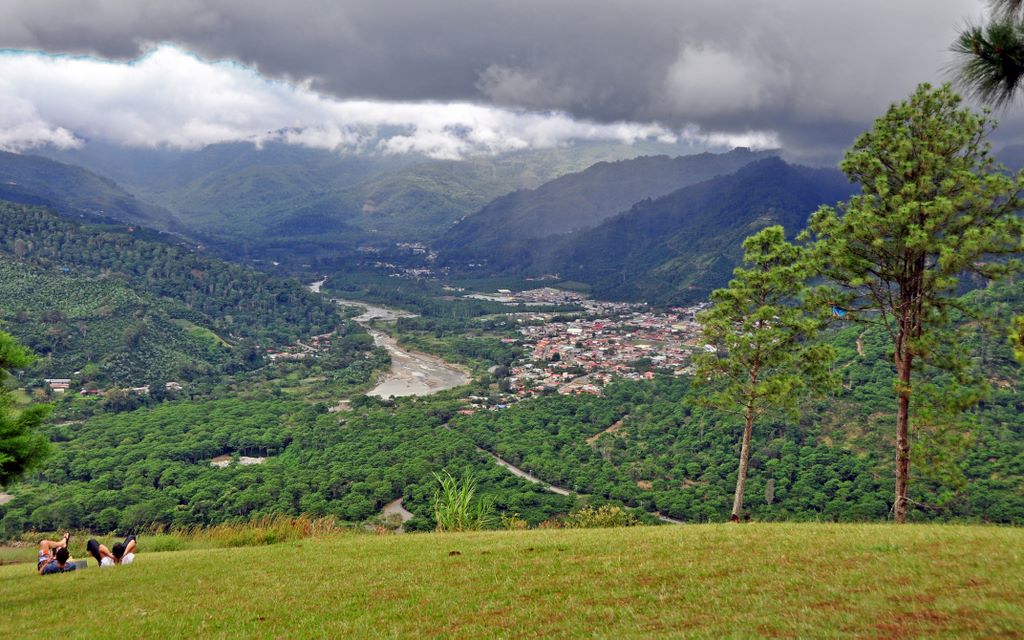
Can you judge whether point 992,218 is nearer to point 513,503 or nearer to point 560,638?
point 560,638

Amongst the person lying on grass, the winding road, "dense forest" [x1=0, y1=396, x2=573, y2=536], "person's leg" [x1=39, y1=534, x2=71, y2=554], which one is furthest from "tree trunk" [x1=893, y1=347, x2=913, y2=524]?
the winding road

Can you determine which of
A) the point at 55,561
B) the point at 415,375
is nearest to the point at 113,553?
the point at 55,561

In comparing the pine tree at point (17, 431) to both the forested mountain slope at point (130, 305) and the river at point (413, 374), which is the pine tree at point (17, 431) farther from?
the forested mountain slope at point (130, 305)

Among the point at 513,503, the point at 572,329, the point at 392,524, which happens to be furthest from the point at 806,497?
the point at 572,329

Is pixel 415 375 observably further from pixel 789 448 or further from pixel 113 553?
pixel 113 553

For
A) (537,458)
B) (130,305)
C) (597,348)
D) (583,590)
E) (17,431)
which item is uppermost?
(17,431)

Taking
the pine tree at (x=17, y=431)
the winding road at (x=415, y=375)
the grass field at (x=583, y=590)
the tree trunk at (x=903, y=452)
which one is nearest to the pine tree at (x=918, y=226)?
the tree trunk at (x=903, y=452)

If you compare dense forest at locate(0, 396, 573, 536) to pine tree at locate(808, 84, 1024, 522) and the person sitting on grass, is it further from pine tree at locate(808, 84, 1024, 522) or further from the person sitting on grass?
pine tree at locate(808, 84, 1024, 522)
